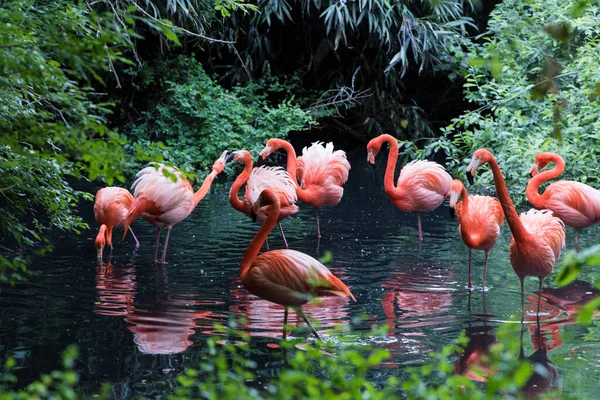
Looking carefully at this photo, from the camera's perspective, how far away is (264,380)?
3574mm

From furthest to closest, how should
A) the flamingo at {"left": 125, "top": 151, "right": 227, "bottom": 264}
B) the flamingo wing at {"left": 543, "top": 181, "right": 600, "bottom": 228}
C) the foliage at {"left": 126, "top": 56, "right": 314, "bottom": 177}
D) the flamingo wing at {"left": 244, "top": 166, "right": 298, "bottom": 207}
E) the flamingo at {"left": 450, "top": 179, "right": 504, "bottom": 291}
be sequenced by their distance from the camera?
1. the foliage at {"left": 126, "top": 56, "right": 314, "bottom": 177}
2. the flamingo wing at {"left": 244, "top": 166, "right": 298, "bottom": 207}
3. the flamingo wing at {"left": 543, "top": 181, "right": 600, "bottom": 228}
4. the flamingo at {"left": 125, "top": 151, "right": 227, "bottom": 264}
5. the flamingo at {"left": 450, "top": 179, "right": 504, "bottom": 291}

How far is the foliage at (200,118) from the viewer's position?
A: 33.6ft

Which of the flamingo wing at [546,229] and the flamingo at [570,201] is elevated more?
the flamingo at [570,201]

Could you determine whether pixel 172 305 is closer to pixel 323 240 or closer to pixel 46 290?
pixel 46 290

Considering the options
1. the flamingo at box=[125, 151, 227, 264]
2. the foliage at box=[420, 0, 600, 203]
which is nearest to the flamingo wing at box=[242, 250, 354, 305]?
the flamingo at box=[125, 151, 227, 264]

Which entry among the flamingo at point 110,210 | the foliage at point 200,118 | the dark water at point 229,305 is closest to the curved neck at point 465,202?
the dark water at point 229,305

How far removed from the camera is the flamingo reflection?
4.08 metres

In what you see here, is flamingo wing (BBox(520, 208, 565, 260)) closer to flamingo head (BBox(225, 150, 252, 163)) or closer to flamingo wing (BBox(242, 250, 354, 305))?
flamingo wing (BBox(242, 250, 354, 305))

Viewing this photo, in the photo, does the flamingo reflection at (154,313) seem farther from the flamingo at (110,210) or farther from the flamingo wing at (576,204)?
the flamingo wing at (576,204)

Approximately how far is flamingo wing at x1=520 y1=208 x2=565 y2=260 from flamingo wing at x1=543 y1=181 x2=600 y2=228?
110cm

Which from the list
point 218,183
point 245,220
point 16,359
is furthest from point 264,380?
point 218,183

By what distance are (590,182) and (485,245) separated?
3758 mm

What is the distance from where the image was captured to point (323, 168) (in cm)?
744

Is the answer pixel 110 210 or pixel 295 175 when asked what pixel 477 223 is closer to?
pixel 295 175
